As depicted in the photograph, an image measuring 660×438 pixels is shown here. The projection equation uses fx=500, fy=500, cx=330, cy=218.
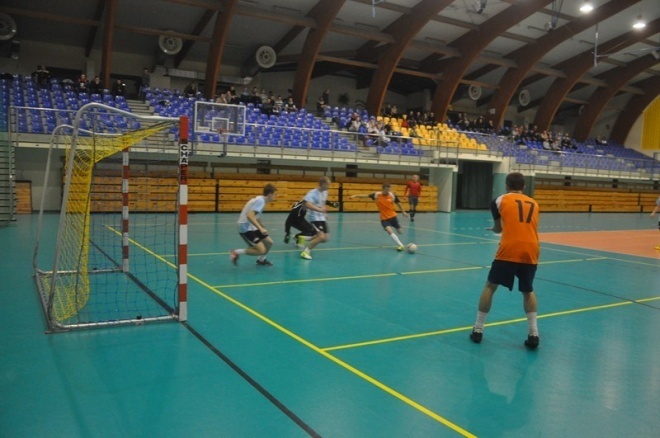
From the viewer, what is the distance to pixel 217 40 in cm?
2684

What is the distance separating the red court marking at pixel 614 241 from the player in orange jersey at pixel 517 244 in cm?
1114

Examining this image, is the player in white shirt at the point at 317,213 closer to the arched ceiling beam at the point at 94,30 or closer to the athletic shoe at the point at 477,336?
the athletic shoe at the point at 477,336

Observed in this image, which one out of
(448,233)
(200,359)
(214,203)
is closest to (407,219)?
(448,233)

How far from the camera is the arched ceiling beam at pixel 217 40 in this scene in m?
25.5

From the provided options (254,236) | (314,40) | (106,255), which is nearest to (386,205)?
(254,236)

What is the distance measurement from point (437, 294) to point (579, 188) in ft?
117

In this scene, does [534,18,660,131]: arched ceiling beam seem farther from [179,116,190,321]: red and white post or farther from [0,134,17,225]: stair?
[0,134,17,225]: stair

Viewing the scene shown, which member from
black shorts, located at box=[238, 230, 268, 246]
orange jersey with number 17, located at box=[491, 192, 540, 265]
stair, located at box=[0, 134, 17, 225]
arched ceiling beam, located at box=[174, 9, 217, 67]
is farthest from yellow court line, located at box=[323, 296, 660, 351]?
arched ceiling beam, located at box=[174, 9, 217, 67]

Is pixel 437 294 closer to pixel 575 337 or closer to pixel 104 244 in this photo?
pixel 575 337

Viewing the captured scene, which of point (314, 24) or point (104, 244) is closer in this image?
point (104, 244)

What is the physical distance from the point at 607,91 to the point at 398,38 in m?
22.3

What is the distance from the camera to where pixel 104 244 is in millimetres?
13117

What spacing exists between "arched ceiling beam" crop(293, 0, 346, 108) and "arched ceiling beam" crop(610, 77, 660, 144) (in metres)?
33.0

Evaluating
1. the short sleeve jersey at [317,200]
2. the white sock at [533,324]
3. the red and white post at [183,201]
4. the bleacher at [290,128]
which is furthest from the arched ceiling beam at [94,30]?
the white sock at [533,324]
